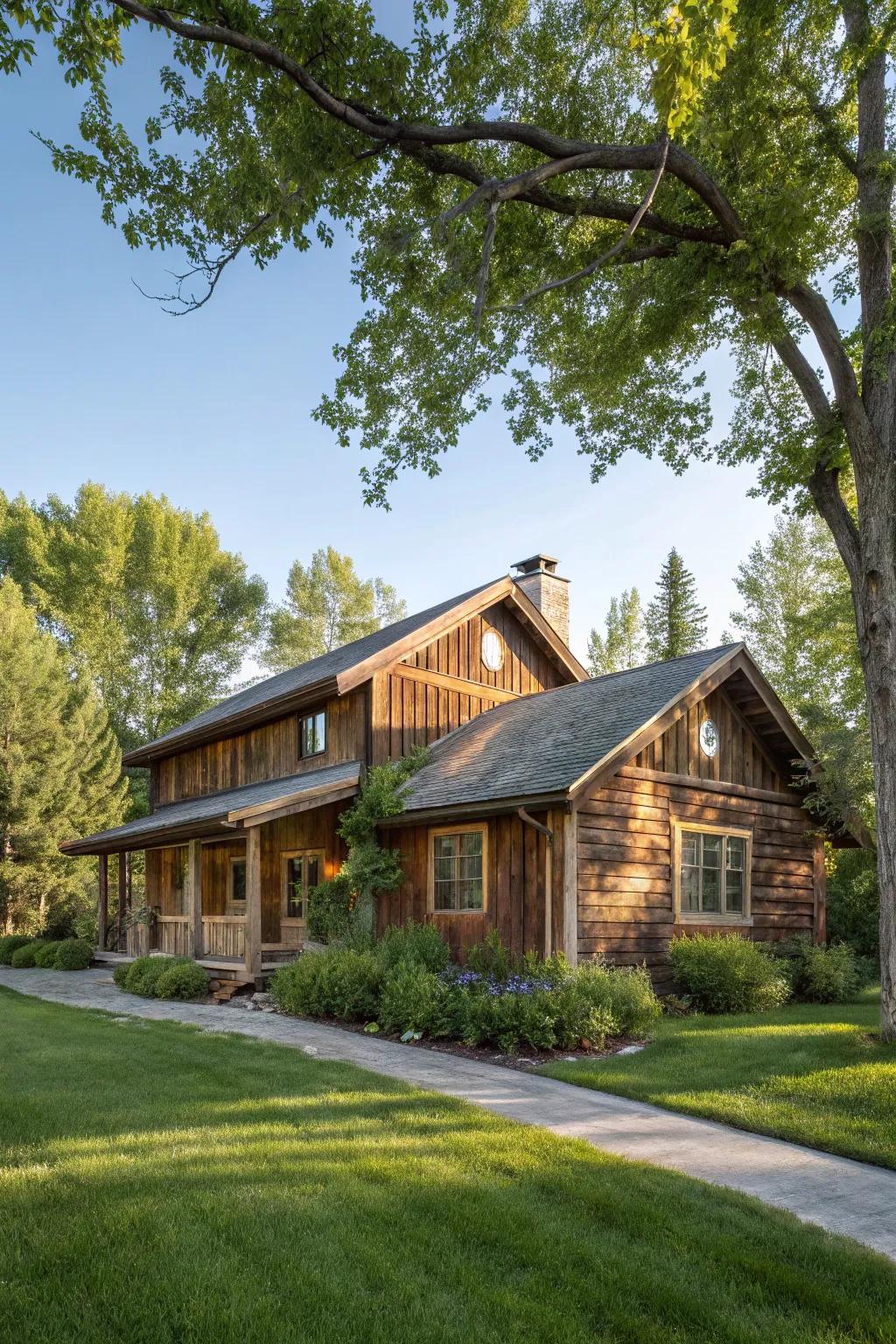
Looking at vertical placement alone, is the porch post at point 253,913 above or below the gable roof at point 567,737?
below

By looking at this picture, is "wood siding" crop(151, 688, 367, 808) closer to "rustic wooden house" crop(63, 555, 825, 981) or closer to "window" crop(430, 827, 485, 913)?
"rustic wooden house" crop(63, 555, 825, 981)

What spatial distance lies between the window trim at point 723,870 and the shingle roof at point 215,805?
5.46m

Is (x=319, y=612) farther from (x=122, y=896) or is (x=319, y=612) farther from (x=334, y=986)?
(x=334, y=986)

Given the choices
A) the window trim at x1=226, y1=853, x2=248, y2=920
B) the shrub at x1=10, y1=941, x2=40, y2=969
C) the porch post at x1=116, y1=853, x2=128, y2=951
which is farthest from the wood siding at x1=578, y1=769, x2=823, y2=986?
the shrub at x1=10, y1=941, x2=40, y2=969

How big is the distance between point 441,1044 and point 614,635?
31.3m

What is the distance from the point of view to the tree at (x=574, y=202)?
8.36 metres

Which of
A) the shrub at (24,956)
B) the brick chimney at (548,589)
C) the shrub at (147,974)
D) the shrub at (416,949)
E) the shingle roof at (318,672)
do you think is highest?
the brick chimney at (548,589)

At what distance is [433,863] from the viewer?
14141 mm

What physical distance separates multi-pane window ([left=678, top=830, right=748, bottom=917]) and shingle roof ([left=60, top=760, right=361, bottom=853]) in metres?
5.69

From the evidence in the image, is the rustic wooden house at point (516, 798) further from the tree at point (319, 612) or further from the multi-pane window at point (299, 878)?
the tree at point (319, 612)

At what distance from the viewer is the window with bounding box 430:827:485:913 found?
1320cm

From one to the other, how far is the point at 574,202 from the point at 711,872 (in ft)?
33.1

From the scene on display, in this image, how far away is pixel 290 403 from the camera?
41.5 feet

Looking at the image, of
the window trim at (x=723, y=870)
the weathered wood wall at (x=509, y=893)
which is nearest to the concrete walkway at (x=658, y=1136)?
the weathered wood wall at (x=509, y=893)
